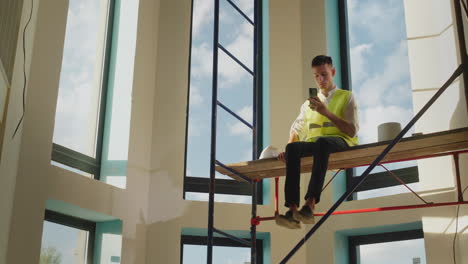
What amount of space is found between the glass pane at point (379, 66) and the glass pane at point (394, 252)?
0.68 metres

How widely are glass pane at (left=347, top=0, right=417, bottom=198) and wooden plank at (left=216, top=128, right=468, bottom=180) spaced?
1365 mm

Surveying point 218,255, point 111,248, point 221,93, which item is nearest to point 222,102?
point 221,93

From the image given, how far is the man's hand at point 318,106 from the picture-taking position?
13.4 feet

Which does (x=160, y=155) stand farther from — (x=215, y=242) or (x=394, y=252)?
(x=394, y=252)

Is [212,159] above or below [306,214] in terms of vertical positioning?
above

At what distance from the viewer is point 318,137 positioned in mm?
4309

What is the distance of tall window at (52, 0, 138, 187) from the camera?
5.39 meters

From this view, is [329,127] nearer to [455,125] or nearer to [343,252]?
[455,125]

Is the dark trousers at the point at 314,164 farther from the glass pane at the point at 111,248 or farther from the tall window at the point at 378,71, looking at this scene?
the glass pane at the point at 111,248

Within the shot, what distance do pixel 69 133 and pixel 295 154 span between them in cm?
222

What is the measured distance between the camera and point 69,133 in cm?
538

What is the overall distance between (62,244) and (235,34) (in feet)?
9.09

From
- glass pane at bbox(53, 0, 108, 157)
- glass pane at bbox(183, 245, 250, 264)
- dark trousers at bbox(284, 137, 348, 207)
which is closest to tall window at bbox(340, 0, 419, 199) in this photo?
glass pane at bbox(183, 245, 250, 264)

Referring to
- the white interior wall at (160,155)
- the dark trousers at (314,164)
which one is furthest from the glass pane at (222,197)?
the dark trousers at (314,164)
